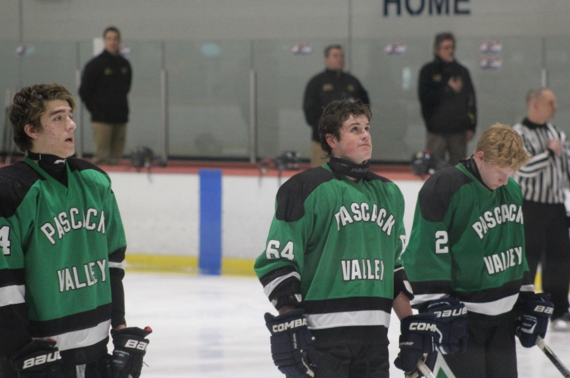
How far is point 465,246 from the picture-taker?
2867 mm

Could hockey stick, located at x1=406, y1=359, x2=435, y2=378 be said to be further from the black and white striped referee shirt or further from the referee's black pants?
the black and white striped referee shirt

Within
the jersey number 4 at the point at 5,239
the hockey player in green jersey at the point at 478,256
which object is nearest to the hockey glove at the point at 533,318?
the hockey player in green jersey at the point at 478,256

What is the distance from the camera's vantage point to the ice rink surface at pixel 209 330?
430 cm

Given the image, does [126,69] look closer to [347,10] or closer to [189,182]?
[189,182]

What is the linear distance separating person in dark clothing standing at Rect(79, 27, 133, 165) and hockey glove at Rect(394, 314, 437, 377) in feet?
18.4

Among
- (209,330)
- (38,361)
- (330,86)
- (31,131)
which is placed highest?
(330,86)

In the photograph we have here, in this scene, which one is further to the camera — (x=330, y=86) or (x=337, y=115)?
(x=330, y=86)

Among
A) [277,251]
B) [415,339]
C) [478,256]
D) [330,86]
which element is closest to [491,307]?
[478,256]

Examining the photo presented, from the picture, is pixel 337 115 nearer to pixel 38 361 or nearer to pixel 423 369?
pixel 423 369

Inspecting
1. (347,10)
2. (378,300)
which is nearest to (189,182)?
(347,10)

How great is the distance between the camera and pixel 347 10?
9.08m

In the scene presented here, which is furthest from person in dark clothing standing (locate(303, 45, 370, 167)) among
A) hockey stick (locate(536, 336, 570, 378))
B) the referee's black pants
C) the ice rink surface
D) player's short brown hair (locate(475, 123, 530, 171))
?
player's short brown hair (locate(475, 123, 530, 171))

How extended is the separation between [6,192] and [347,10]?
7221 mm

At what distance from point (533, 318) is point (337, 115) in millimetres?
986
